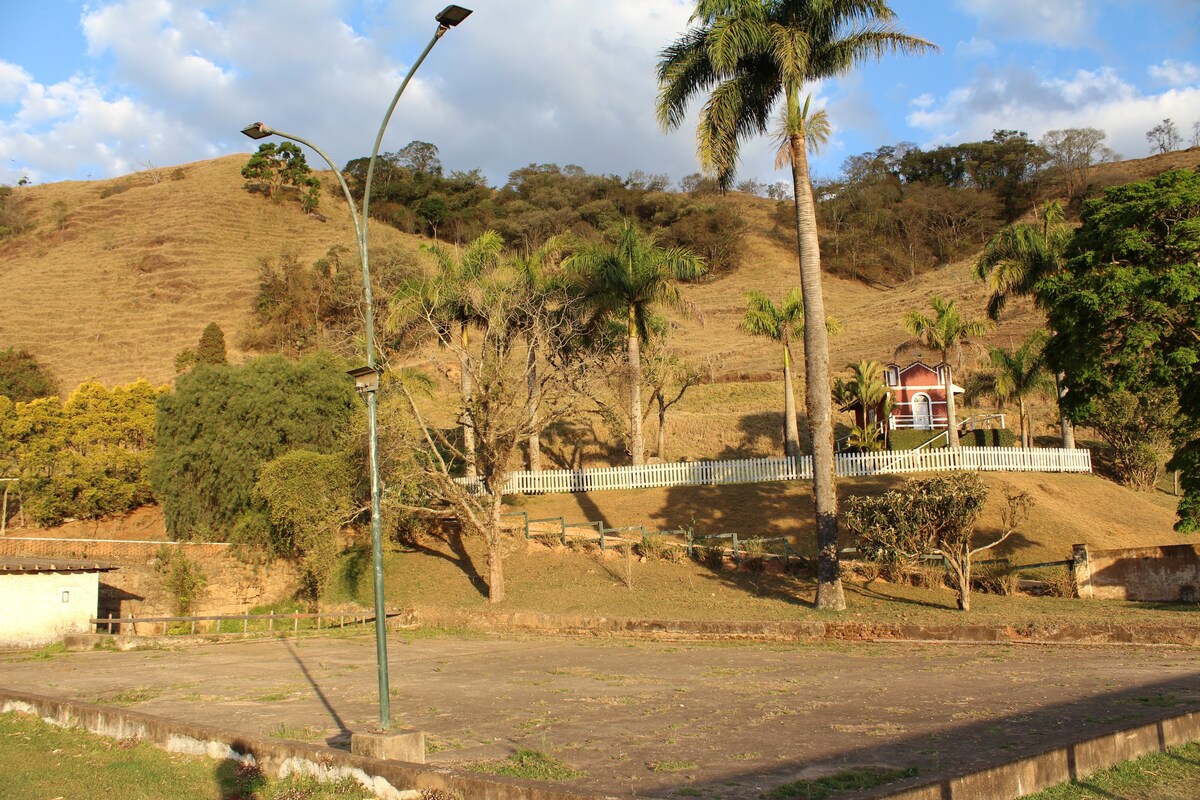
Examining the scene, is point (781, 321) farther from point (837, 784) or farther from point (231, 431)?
point (837, 784)

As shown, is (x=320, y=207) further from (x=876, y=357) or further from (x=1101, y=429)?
(x=1101, y=429)

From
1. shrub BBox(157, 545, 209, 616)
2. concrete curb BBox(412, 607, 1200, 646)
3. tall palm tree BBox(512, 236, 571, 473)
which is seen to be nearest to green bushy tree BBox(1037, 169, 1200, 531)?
concrete curb BBox(412, 607, 1200, 646)

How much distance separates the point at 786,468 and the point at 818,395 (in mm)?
12494

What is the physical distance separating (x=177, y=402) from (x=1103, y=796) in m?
30.4

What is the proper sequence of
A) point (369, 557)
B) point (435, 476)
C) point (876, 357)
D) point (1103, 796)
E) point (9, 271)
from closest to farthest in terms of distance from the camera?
point (1103, 796) < point (435, 476) < point (369, 557) < point (876, 357) < point (9, 271)

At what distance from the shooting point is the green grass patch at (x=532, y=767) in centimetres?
830

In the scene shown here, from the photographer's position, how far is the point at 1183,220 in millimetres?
19453

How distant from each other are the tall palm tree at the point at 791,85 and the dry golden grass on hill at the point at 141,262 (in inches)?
2044

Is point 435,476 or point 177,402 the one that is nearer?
point 435,476

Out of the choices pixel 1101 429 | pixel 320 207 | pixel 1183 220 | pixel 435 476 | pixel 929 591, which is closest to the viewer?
pixel 1183 220

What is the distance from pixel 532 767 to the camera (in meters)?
8.58

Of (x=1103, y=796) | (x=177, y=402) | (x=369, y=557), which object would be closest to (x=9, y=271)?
(x=177, y=402)

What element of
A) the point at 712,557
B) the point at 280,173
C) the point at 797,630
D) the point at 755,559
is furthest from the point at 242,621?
the point at 280,173

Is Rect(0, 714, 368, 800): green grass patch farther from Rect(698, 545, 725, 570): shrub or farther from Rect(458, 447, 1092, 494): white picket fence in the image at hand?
Rect(458, 447, 1092, 494): white picket fence
